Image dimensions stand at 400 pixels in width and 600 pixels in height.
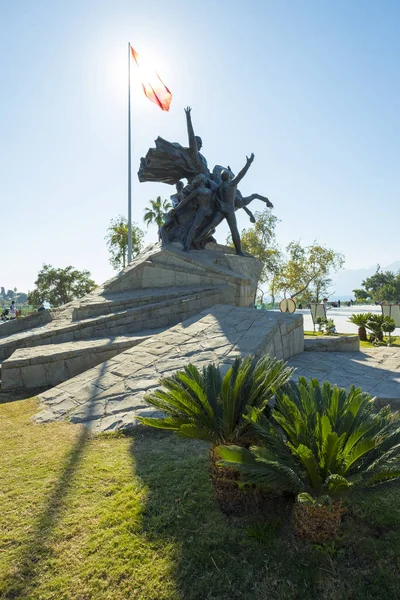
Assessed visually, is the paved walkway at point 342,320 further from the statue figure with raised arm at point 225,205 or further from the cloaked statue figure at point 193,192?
the statue figure with raised arm at point 225,205

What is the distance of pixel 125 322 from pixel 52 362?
2.44 metres

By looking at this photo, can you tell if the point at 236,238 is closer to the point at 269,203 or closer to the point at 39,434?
the point at 269,203

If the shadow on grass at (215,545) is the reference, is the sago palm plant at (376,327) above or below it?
above

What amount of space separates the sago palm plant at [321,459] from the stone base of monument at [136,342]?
101 inches

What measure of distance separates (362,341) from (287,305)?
3560mm

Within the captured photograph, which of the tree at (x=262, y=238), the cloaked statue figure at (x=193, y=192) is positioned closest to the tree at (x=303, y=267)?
the tree at (x=262, y=238)

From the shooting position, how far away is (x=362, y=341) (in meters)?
14.2

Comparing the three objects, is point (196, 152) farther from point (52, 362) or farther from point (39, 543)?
point (39, 543)

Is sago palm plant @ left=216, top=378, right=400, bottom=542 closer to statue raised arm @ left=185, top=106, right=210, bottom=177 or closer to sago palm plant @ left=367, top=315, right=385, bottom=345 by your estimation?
statue raised arm @ left=185, top=106, right=210, bottom=177

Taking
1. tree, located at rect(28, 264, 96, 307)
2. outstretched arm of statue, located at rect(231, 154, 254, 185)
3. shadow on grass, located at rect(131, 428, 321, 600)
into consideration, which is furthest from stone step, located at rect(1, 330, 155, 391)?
tree, located at rect(28, 264, 96, 307)

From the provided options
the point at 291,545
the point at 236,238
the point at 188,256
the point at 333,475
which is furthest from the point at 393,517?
the point at 236,238

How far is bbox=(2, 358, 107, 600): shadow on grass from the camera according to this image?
209cm

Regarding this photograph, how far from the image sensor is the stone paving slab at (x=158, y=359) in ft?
15.9

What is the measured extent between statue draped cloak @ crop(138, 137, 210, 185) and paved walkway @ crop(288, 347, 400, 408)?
32.3 feet
